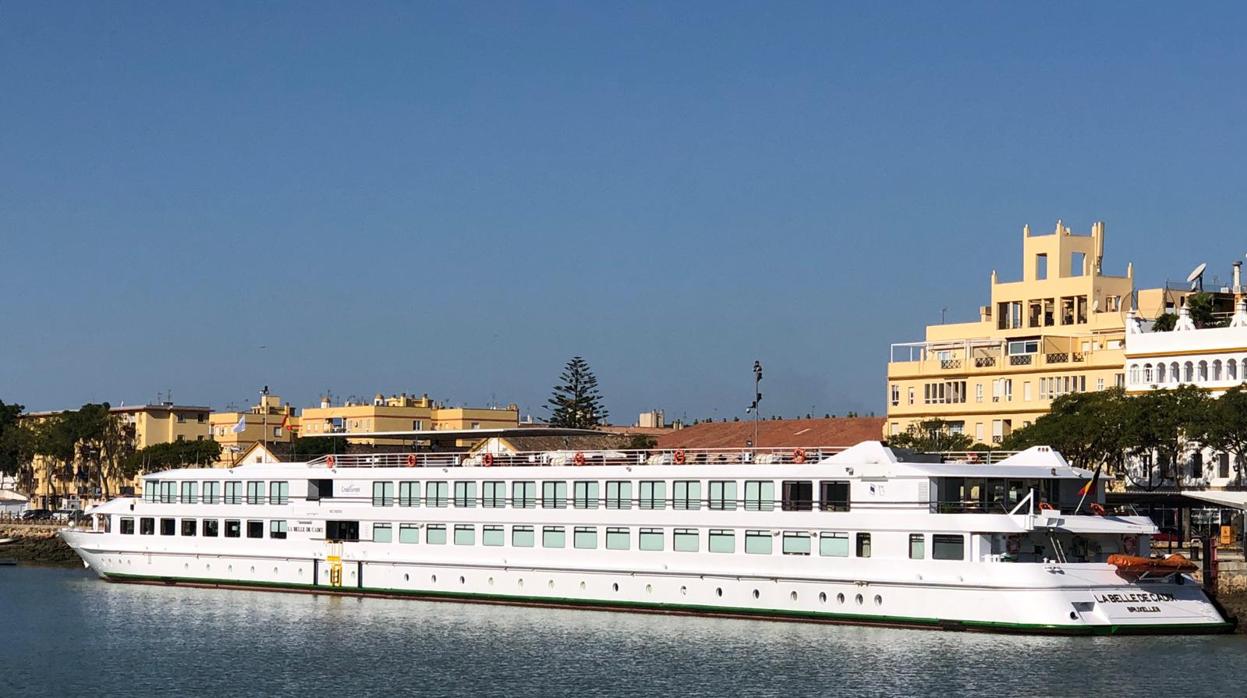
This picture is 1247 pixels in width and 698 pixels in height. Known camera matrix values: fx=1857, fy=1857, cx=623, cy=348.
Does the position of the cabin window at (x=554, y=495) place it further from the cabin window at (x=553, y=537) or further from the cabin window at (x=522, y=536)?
the cabin window at (x=522, y=536)

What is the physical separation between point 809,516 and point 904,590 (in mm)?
4176

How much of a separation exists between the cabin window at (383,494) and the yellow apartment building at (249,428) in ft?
212

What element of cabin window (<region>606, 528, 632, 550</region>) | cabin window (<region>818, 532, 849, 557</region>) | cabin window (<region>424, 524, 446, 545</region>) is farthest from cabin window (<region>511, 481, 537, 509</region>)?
cabin window (<region>818, 532, 849, 557</region>)

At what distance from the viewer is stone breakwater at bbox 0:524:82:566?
10200 centimetres

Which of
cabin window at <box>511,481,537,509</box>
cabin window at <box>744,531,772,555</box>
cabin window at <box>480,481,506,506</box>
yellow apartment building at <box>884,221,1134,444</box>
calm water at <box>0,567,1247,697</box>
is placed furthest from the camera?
yellow apartment building at <box>884,221,1134,444</box>

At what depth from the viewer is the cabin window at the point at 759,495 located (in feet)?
191

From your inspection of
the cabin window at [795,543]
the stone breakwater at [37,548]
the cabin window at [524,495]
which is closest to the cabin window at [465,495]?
the cabin window at [524,495]

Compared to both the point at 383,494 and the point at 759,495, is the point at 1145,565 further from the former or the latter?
the point at 383,494

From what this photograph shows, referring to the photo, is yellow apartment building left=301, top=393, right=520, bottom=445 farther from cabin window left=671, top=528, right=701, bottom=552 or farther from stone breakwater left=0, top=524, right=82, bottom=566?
cabin window left=671, top=528, right=701, bottom=552

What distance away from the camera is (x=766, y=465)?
5866 centimetres

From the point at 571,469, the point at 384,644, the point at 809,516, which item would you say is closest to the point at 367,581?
the point at 571,469

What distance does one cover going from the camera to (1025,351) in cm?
9206

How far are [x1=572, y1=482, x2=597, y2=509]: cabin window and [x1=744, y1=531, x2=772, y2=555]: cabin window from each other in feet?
21.0

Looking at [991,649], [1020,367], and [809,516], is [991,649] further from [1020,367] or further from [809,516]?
[1020,367]
